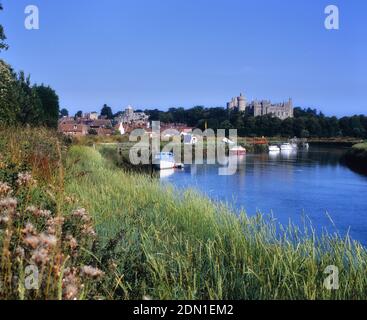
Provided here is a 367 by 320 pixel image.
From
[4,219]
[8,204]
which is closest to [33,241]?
[4,219]

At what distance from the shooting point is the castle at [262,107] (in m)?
118

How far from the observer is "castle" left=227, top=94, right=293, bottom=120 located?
118100 millimetres

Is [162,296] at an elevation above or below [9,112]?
below

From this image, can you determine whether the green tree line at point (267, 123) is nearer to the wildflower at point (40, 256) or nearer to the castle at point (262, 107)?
the castle at point (262, 107)

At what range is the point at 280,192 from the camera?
21.7 metres

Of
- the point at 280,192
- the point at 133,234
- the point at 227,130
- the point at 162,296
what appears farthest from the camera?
the point at 227,130

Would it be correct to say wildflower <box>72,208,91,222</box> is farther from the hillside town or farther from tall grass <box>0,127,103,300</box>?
the hillside town

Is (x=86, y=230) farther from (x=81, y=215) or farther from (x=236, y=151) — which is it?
(x=236, y=151)

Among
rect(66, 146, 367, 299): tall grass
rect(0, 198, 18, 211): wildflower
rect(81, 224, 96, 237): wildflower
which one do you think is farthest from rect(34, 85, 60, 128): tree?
rect(0, 198, 18, 211): wildflower

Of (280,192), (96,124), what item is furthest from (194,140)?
(280,192)

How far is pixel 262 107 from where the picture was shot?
→ 120125 millimetres

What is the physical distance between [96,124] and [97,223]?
84768 millimetres
